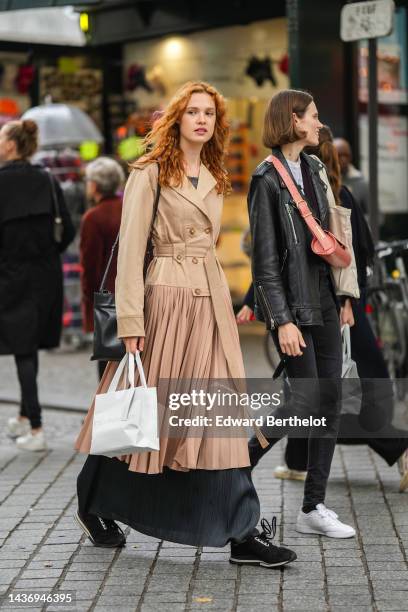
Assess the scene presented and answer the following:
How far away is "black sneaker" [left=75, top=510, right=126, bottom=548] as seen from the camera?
221 inches

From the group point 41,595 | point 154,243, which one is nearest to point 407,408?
point 154,243

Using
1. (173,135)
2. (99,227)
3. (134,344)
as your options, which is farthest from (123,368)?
(99,227)

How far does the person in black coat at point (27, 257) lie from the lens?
820 cm

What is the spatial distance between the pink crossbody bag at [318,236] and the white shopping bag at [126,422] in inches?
40.1

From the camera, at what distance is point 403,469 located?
6777 mm

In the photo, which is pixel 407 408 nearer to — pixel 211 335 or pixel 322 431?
pixel 322 431

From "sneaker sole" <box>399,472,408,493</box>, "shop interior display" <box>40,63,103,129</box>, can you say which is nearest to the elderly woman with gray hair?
"sneaker sole" <box>399,472,408,493</box>

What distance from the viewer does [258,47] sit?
1426 centimetres

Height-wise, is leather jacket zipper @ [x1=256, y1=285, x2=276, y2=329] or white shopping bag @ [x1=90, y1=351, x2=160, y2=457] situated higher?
leather jacket zipper @ [x1=256, y1=285, x2=276, y2=329]

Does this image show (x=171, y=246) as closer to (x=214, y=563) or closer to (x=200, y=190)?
(x=200, y=190)

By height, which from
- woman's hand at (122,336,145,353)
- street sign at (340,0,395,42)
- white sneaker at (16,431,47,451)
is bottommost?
white sneaker at (16,431,47,451)

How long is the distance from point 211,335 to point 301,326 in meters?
0.51

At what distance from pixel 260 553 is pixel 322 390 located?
0.85 metres

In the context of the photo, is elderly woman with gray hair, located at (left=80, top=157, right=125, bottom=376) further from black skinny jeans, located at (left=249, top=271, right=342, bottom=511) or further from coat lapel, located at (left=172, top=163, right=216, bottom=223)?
coat lapel, located at (left=172, top=163, right=216, bottom=223)
